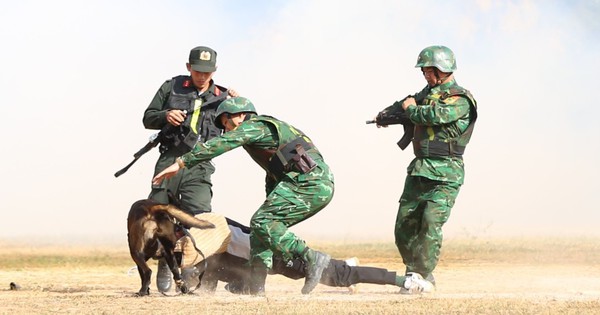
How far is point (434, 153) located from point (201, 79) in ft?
9.40

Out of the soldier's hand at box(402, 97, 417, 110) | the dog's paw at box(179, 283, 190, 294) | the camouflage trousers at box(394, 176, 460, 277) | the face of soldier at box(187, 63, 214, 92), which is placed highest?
the face of soldier at box(187, 63, 214, 92)

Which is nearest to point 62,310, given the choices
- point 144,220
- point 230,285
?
point 144,220

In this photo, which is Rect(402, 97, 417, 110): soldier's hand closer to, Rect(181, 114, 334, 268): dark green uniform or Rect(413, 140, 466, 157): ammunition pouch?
Rect(413, 140, 466, 157): ammunition pouch

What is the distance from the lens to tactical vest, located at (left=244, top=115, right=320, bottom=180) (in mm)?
11508

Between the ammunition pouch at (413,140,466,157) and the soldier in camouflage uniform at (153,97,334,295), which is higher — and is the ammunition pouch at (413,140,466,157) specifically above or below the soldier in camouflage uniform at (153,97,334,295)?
above

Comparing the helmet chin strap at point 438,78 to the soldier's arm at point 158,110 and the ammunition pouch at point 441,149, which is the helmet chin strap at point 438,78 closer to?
the ammunition pouch at point 441,149

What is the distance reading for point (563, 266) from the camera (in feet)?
65.5

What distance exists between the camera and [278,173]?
11.7 m

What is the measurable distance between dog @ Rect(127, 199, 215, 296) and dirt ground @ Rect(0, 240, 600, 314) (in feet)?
1.39

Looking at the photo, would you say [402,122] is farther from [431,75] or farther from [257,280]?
[257,280]

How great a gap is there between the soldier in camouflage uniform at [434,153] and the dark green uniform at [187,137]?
88.3 inches

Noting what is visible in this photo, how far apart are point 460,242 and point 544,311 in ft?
84.7

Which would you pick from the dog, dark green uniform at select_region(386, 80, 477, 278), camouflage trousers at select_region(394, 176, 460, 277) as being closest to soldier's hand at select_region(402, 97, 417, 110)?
dark green uniform at select_region(386, 80, 477, 278)

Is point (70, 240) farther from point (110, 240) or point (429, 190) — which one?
point (429, 190)
